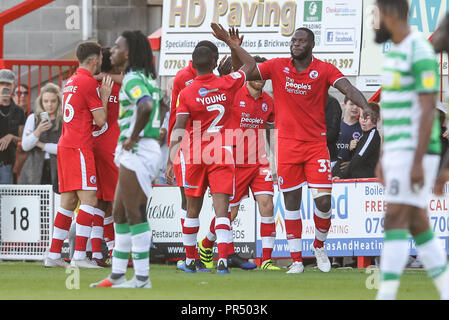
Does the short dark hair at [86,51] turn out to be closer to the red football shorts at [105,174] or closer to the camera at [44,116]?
the red football shorts at [105,174]

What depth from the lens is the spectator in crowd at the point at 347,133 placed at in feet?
43.6

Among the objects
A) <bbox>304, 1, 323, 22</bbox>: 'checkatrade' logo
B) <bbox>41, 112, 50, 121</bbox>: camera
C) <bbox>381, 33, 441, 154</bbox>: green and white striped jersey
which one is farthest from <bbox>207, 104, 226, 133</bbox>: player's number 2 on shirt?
<bbox>304, 1, 323, 22</bbox>: 'checkatrade' logo

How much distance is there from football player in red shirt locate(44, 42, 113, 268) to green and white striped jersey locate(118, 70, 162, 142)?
294cm

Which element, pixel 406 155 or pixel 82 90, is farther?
pixel 82 90

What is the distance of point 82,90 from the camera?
11250mm

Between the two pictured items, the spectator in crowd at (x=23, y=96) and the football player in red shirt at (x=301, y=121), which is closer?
the football player in red shirt at (x=301, y=121)

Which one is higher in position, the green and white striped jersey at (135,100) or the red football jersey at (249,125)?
the green and white striped jersey at (135,100)

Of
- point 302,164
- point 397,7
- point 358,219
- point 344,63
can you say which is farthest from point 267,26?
point 397,7

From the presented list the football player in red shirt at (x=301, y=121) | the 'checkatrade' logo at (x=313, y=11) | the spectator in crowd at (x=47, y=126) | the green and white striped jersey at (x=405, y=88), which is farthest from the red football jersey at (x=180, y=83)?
the green and white striped jersey at (x=405, y=88)

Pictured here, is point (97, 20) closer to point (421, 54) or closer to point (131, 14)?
point (131, 14)

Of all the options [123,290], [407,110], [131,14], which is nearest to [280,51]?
[131,14]

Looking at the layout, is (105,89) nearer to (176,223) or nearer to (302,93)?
(302,93)

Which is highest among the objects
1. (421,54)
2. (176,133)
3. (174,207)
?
(421,54)

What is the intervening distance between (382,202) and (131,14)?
816cm
